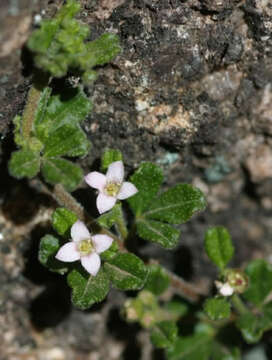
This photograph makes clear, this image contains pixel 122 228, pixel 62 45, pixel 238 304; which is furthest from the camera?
pixel 238 304

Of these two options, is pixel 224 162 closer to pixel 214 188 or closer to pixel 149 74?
pixel 214 188

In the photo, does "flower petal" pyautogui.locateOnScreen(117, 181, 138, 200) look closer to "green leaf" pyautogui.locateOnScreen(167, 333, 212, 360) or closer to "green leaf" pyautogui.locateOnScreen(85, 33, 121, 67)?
"green leaf" pyautogui.locateOnScreen(85, 33, 121, 67)

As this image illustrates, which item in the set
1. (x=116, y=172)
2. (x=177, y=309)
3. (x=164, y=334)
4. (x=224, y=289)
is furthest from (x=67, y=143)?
(x=177, y=309)

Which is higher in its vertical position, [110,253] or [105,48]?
[105,48]

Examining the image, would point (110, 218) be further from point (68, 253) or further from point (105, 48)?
point (105, 48)

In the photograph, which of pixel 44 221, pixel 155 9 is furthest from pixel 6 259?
pixel 155 9

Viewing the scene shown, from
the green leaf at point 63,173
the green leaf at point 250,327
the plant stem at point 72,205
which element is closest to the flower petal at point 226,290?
the green leaf at point 250,327

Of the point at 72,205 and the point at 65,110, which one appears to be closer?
the point at 65,110
